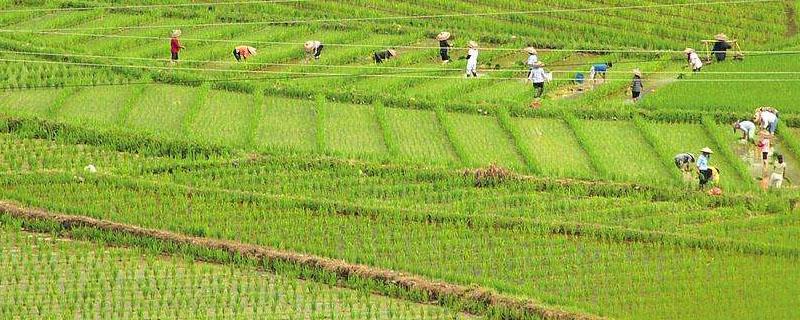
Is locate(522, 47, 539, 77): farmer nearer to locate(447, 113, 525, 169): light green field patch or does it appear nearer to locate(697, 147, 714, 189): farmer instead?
locate(447, 113, 525, 169): light green field patch

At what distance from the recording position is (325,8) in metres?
27.5

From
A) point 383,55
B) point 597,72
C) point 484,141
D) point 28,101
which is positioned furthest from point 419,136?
point 28,101

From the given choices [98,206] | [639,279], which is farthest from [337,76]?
[639,279]

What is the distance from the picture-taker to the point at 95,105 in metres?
23.8

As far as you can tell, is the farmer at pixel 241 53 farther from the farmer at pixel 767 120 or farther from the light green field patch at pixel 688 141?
the farmer at pixel 767 120

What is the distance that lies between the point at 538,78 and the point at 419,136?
187 centimetres

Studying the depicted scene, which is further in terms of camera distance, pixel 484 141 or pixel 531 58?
pixel 531 58

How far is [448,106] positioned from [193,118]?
9.21 feet

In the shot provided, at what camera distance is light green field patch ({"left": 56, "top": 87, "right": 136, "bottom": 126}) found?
23078 mm

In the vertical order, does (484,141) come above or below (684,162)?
below

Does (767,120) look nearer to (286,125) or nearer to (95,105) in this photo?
(286,125)

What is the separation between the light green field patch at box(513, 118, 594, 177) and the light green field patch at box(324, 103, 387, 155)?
156 centimetres

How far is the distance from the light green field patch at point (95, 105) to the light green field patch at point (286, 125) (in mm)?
1637

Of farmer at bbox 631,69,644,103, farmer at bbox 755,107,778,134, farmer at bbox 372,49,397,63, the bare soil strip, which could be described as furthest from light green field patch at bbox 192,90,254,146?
farmer at bbox 755,107,778,134
